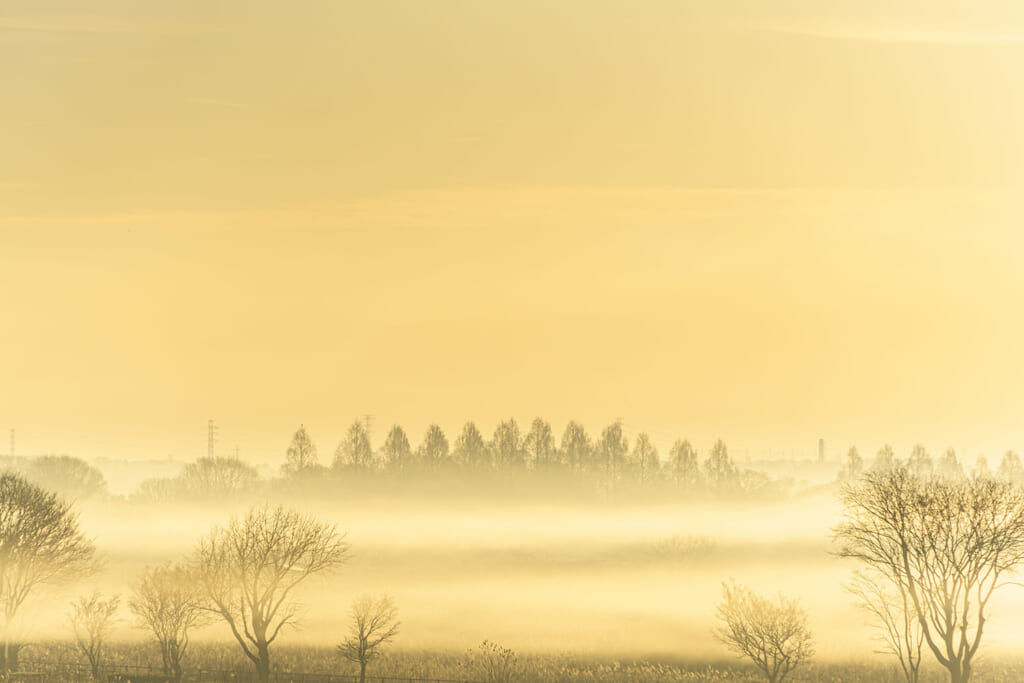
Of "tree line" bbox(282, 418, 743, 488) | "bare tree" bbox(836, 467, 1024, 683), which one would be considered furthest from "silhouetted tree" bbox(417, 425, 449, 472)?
"bare tree" bbox(836, 467, 1024, 683)

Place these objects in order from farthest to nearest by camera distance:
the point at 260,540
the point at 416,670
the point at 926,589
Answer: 1. the point at 416,670
2. the point at 260,540
3. the point at 926,589

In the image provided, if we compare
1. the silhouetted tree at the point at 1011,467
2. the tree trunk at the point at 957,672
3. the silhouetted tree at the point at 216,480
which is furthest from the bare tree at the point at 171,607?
the silhouetted tree at the point at 1011,467

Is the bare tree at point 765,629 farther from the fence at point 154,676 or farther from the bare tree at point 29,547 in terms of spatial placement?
the bare tree at point 29,547

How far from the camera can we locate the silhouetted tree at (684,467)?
645 ft

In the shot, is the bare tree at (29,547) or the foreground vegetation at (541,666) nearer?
the foreground vegetation at (541,666)

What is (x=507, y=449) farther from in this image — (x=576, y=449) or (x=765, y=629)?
(x=765, y=629)

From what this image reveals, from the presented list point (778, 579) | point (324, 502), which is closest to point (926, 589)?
point (778, 579)

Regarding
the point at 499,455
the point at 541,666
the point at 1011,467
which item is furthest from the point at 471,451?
the point at 541,666

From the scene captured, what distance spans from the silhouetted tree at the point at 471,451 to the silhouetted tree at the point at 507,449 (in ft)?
5.23

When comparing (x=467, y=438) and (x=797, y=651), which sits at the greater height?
(x=467, y=438)

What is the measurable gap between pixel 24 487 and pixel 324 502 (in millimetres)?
99899

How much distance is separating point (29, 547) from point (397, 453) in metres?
114

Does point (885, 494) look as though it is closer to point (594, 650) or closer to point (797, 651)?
point (797, 651)

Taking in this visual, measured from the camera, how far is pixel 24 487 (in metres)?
83.2
